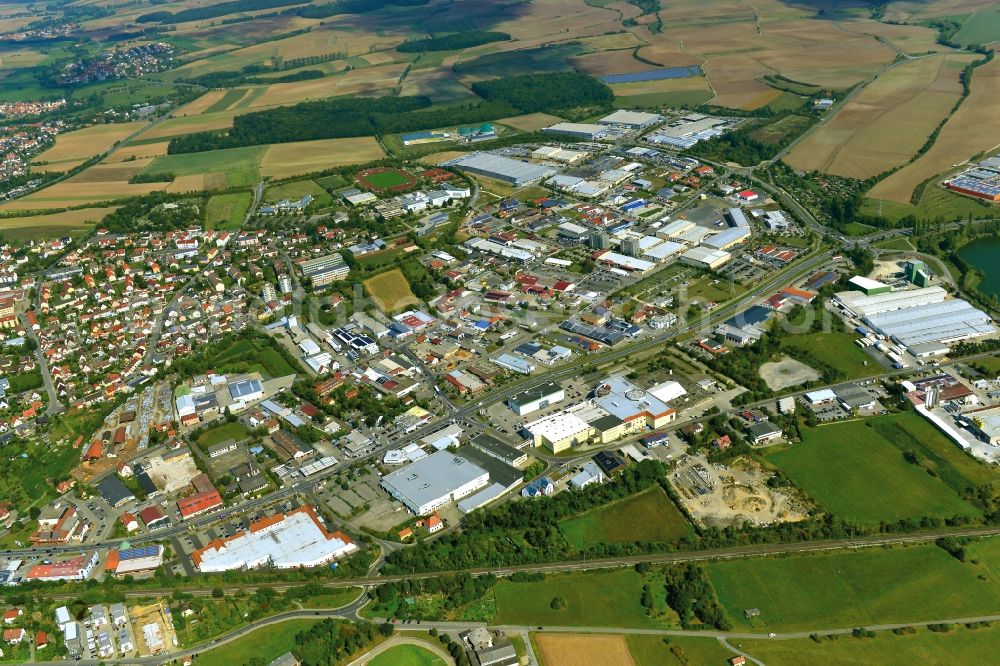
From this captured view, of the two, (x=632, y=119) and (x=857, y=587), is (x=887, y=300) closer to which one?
(x=857, y=587)

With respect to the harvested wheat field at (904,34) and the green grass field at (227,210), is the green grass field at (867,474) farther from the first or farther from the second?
the harvested wheat field at (904,34)

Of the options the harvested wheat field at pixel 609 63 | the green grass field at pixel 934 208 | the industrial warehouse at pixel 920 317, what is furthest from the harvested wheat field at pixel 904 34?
the industrial warehouse at pixel 920 317

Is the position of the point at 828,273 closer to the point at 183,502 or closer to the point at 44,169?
the point at 183,502

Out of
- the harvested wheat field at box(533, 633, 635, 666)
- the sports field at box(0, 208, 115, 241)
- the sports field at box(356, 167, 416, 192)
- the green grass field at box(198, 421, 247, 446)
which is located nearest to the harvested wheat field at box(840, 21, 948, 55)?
the sports field at box(356, 167, 416, 192)

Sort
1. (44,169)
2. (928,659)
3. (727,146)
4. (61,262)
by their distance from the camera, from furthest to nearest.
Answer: (44,169)
(727,146)
(61,262)
(928,659)

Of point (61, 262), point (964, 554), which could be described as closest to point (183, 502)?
point (964, 554)

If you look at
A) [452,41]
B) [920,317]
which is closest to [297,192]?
[920,317]
